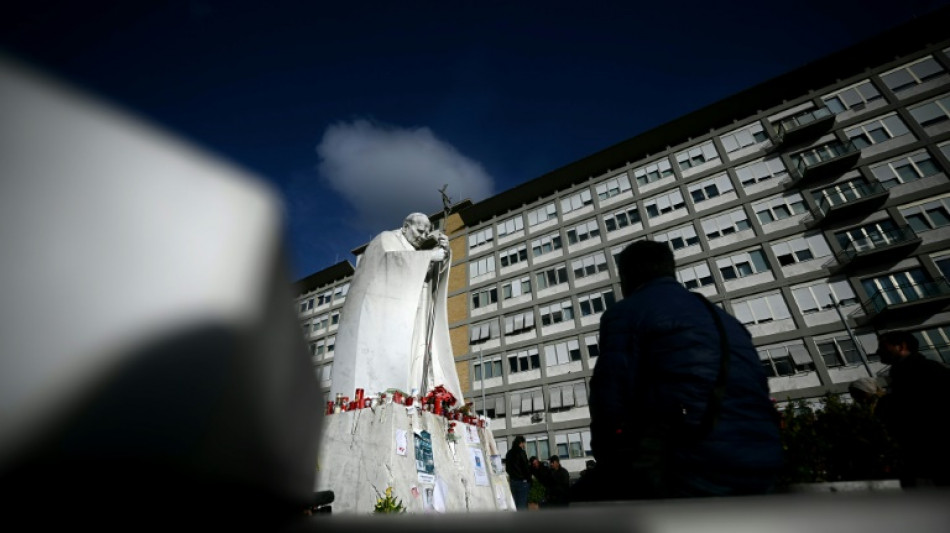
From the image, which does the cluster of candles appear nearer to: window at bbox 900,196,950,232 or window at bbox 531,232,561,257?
window at bbox 531,232,561,257

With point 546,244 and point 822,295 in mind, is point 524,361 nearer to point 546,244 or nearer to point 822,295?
point 546,244

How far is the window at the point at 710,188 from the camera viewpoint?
26.9 metres

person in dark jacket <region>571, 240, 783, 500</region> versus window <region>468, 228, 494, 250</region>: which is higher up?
window <region>468, 228, 494, 250</region>

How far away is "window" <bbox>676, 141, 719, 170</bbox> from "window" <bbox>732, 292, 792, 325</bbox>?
10223 millimetres

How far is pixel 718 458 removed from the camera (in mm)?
1564

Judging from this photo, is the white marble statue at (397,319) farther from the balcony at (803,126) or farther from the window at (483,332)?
the balcony at (803,126)

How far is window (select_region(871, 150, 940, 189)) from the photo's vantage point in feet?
71.6

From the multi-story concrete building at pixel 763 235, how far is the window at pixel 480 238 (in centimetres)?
93

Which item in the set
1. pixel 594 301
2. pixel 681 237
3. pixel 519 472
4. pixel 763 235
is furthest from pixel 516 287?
pixel 519 472

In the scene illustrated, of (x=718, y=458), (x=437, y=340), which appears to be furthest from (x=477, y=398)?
(x=718, y=458)

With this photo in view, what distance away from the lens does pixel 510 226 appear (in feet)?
115

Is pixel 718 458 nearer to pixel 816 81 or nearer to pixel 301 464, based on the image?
pixel 301 464

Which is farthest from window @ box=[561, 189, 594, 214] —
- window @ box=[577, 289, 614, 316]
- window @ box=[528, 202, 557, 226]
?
window @ box=[577, 289, 614, 316]

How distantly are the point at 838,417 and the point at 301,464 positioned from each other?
1468 centimetres
